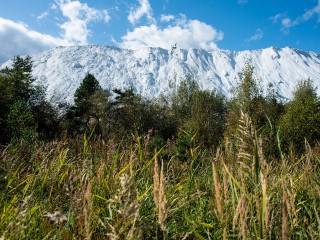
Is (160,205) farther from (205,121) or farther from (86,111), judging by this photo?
(86,111)

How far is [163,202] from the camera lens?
3.98ft

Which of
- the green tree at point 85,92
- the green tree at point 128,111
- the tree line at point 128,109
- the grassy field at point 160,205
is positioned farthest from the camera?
the green tree at point 85,92

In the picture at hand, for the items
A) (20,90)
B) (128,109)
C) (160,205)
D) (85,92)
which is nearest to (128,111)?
(128,109)

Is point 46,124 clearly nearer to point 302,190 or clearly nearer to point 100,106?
point 100,106

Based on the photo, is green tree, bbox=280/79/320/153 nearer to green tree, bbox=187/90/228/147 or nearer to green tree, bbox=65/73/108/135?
green tree, bbox=187/90/228/147

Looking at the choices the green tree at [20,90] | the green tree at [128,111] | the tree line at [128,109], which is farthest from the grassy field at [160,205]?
the green tree at [128,111]

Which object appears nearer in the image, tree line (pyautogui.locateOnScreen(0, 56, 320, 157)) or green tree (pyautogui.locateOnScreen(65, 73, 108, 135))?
tree line (pyautogui.locateOnScreen(0, 56, 320, 157))

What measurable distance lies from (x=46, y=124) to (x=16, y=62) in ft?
53.3

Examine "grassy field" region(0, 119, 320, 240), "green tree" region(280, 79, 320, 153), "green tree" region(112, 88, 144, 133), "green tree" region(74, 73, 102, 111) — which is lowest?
"grassy field" region(0, 119, 320, 240)

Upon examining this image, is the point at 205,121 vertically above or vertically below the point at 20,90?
below

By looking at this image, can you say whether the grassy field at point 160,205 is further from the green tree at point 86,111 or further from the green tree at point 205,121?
the green tree at point 86,111

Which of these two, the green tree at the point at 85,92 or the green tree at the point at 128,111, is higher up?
the green tree at the point at 85,92

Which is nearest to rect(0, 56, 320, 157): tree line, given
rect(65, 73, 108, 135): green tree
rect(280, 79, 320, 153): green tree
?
rect(65, 73, 108, 135): green tree

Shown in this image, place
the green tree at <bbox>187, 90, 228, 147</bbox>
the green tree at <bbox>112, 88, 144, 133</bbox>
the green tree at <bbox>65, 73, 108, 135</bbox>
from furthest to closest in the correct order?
the green tree at <bbox>65, 73, 108, 135</bbox>
the green tree at <bbox>112, 88, 144, 133</bbox>
the green tree at <bbox>187, 90, 228, 147</bbox>
